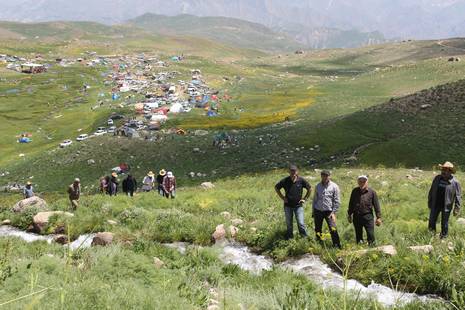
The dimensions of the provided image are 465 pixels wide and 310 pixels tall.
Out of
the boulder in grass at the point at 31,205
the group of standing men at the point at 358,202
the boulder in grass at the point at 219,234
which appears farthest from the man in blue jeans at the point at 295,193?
the boulder in grass at the point at 31,205

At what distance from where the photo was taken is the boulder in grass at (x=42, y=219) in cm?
1723

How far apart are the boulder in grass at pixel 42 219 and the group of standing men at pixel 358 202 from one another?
10.4 meters

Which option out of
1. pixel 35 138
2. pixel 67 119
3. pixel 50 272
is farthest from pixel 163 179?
pixel 67 119

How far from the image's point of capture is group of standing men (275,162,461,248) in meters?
11.7

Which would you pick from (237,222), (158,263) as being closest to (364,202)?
(158,263)

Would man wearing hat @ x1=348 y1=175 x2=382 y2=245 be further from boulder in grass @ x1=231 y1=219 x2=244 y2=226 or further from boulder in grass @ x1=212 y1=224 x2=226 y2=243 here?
boulder in grass @ x1=231 y1=219 x2=244 y2=226

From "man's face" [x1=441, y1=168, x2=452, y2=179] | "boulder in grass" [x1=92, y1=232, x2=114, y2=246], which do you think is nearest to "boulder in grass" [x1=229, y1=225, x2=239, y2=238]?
"boulder in grass" [x1=92, y1=232, x2=114, y2=246]

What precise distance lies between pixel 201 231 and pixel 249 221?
9.40 ft

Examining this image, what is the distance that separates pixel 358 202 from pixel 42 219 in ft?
42.8

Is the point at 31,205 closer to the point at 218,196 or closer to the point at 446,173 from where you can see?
the point at 218,196

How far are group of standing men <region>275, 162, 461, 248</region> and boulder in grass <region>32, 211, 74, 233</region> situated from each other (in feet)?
34.0

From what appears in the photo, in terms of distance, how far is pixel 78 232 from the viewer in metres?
16.3

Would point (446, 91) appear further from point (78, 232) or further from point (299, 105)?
point (78, 232)

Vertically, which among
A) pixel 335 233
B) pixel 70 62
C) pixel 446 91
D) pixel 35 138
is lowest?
pixel 35 138
